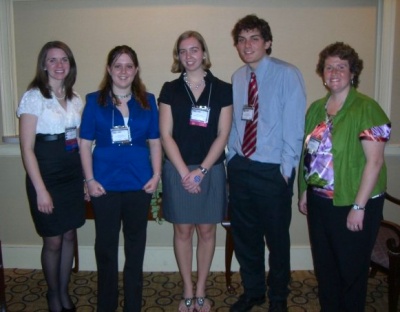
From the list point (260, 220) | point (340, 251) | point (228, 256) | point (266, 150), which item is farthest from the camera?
point (228, 256)

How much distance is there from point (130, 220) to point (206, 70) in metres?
1.06

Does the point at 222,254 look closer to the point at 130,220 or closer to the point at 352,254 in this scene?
the point at 130,220

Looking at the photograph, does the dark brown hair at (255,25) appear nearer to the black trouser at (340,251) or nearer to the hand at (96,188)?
the black trouser at (340,251)

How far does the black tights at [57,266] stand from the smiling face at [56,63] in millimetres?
1001

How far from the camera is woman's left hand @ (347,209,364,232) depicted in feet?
6.14

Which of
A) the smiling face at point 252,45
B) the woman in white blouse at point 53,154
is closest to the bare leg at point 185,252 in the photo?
the woman in white blouse at point 53,154

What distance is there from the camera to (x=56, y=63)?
223 centimetres

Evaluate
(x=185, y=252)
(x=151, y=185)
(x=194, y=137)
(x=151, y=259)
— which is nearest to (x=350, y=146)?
(x=194, y=137)

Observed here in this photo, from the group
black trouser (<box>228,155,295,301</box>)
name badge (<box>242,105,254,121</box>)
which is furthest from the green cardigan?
name badge (<box>242,105,254,121</box>)

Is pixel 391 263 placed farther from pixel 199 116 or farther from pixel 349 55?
pixel 199 116

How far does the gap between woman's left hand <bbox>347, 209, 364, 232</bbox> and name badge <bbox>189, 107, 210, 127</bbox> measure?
38.2 inches

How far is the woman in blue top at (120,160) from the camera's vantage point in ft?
7.13

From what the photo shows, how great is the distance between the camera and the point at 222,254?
10.6 feet

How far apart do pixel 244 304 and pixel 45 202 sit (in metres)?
1.45
